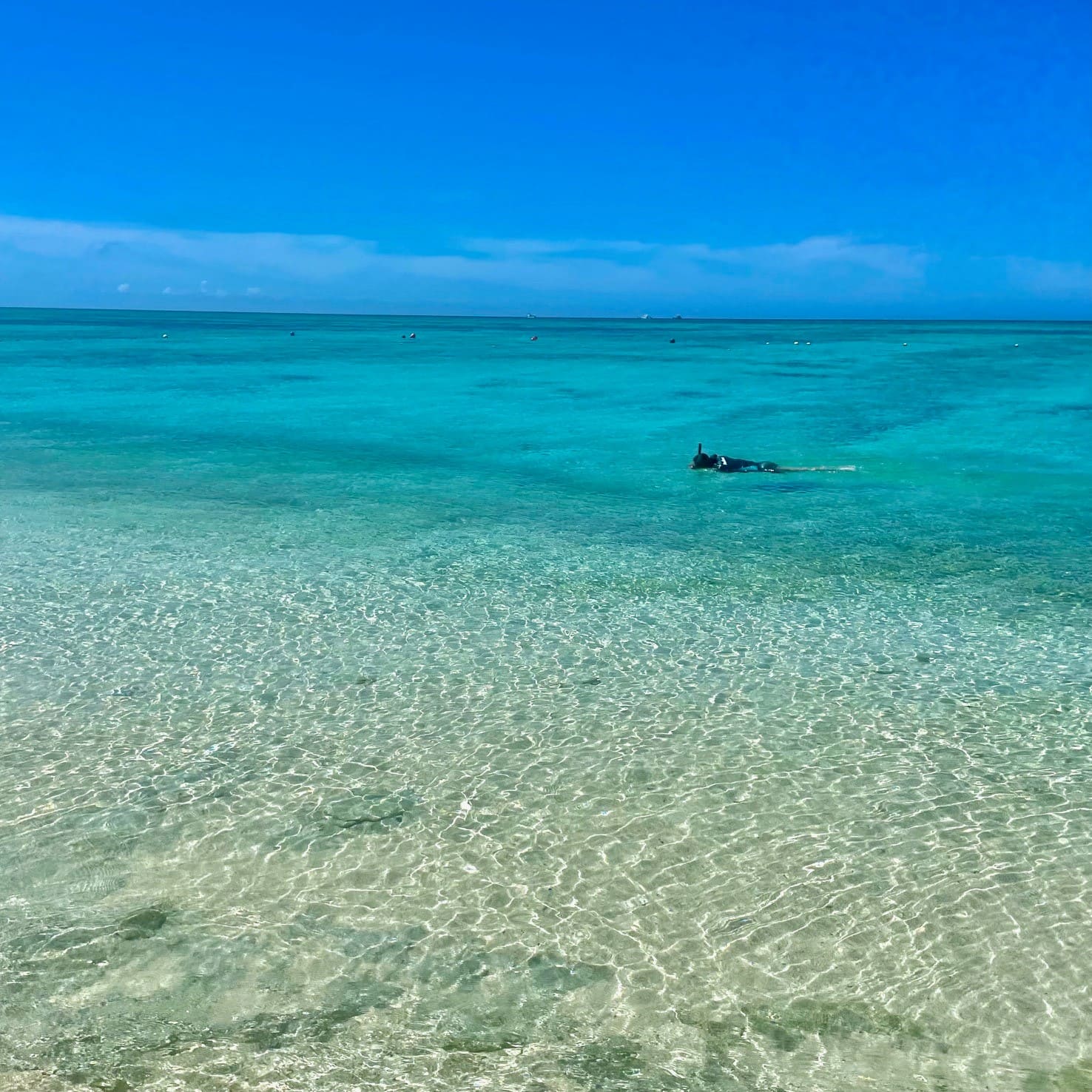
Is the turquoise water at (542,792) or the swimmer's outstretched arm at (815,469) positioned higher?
the swimmer's outstretched arm at (815,469)

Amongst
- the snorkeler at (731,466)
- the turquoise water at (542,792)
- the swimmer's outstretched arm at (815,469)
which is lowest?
the turquoise water at (542,792)

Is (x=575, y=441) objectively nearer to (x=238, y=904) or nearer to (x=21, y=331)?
(x=238, y=904)

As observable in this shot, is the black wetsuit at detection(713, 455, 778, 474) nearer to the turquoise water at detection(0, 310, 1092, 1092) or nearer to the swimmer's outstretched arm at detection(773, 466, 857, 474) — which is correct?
the swimmer's outstretched arm at detection(773, 466, 857, 474)

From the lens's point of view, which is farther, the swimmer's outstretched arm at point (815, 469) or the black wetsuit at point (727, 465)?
A: the swimmer's outstretched arm at point (815, 469)

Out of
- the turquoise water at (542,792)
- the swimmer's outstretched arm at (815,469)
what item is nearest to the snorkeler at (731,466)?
the swimmer's outstretched arm at (815,469)

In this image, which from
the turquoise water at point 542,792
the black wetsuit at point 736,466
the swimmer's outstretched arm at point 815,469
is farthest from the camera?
the swimmer's outstretched arm at point 815,469

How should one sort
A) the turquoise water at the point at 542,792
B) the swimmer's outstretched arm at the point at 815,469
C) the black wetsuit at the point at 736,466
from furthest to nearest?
1. the swimmer's outstretched arm at the point at 815,469
2. the black wetsuit at the point at 736,466
3. the turquoise water at the point at 542,792

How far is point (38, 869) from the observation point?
6.27 metres

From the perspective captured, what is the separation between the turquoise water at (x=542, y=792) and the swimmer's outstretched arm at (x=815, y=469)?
3301 mm

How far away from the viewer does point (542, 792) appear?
24.4 ft

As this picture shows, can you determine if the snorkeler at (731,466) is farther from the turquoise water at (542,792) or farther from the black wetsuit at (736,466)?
the turquoise water at (542,792)

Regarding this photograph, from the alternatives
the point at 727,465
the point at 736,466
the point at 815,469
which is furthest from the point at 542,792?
the point at 815,469

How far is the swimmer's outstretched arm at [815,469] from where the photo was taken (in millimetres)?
21219

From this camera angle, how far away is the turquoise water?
16.5ft
